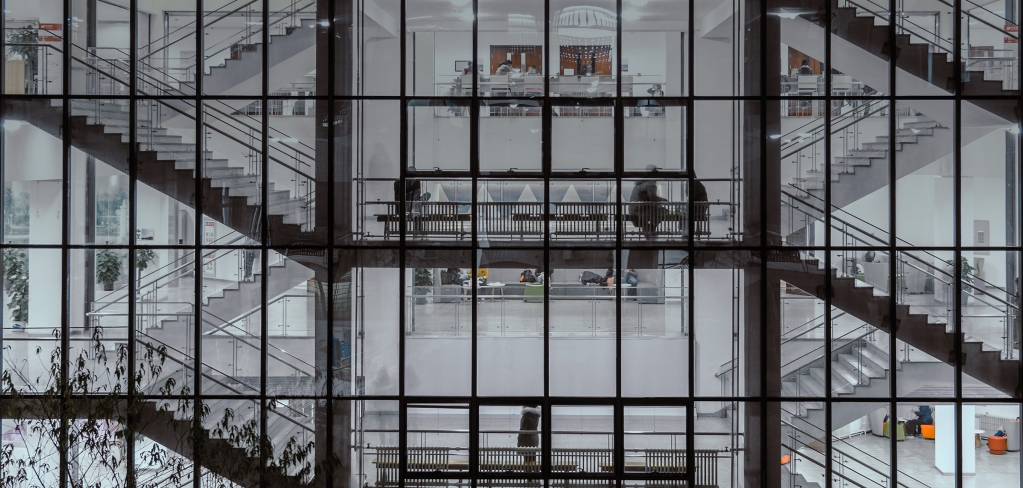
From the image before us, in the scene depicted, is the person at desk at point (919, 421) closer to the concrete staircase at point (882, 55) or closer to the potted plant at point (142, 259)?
the concrete staircase at point (882, 55)

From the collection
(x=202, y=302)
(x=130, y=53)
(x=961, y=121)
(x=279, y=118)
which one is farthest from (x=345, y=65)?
(x=961, y=121)

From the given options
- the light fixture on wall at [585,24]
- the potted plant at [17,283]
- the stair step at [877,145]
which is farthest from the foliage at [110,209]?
the stair step at [877,145]

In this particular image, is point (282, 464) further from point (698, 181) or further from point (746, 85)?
point (746, 85)

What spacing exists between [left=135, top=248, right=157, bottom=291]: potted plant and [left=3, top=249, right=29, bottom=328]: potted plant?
5.01 feet

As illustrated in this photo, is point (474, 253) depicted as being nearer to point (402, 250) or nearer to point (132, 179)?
point (402, 250)

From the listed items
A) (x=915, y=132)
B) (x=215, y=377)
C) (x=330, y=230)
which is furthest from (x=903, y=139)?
(x=215, y=377)

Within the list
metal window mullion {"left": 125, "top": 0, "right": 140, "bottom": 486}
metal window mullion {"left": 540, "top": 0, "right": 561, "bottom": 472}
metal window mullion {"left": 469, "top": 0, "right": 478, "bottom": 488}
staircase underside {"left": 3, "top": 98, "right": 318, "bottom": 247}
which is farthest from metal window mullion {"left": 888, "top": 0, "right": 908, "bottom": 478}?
metal window mullion {"left": 125, "top": 0, "right": 140, "bottom": 486}

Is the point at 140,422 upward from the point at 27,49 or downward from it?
downward

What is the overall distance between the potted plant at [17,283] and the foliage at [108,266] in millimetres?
1013

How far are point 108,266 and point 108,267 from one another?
0.04ft

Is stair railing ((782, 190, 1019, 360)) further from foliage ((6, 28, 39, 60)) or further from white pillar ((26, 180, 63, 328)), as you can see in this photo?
foliage ((6, 28, 39, 60))

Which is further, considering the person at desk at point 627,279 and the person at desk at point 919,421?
the person at desk at point 627,279

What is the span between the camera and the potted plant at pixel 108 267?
10.8 metres

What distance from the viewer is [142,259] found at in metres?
10.8
